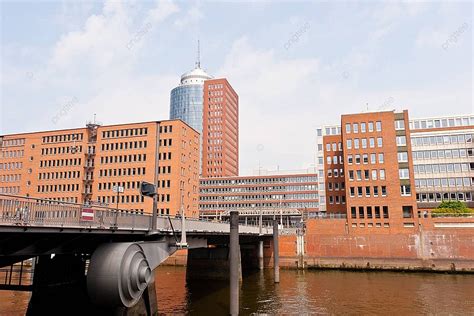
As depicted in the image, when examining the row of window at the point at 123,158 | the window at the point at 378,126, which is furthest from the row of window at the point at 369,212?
the row of window at the point at 123,158

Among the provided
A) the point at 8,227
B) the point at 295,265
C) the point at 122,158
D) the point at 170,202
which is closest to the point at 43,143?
the point at 122,158

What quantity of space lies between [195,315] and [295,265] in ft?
125

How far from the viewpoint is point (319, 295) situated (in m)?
39.5

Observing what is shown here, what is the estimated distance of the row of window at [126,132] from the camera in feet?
298

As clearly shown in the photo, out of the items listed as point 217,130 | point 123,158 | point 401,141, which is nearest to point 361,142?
point 401,141

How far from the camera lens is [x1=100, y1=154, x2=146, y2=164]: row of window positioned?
89.1 meters

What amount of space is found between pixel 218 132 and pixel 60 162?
9837cm

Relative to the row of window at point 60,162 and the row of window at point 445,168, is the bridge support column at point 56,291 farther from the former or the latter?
the row of window at point 445,168

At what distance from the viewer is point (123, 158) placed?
90750mm

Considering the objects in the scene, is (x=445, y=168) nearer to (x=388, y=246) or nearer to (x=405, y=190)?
(x=405, y=190)

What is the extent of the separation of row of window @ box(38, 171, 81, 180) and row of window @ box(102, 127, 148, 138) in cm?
1178

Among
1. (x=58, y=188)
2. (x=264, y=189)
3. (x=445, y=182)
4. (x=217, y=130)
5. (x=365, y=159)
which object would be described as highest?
(x=217, y=130)

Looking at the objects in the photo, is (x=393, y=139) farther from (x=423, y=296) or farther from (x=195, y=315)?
(x=195, y=315)

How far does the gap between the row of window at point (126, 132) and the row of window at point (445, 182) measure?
213 feet
